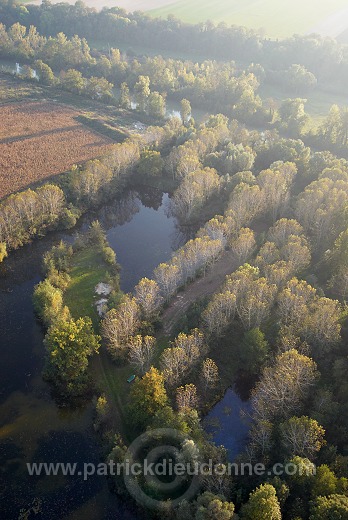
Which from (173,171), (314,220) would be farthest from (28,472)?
(173,171)

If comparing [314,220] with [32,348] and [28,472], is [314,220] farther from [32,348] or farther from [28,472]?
[28,472]

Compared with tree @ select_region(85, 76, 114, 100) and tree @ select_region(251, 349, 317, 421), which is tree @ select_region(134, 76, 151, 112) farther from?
tree @ select_region(251, 349, 317, 421)

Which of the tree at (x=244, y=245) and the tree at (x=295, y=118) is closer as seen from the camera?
the tree at (x=244, y=245)

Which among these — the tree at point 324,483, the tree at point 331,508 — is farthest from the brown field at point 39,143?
the tree at point 331,508

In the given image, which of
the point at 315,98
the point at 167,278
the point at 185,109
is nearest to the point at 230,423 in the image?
the point at 167,278

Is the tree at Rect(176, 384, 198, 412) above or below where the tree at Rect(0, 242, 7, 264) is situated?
below

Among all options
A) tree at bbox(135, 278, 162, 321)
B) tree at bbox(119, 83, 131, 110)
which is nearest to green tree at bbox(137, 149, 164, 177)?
tree at bbox(119, 83, 131, 110)

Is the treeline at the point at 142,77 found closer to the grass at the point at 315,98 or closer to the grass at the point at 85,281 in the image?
the grass at the point at 315,98

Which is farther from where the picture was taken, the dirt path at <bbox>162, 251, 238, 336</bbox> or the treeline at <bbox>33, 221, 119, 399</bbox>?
the dirt path at <bbox>162, 251, 238, 336</bbox>
